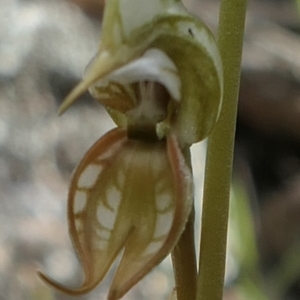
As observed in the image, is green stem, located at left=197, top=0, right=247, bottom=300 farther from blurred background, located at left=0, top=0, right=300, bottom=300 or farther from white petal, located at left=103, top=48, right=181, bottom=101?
blurred background, located at left=0, top=0, right=300, bottom=300

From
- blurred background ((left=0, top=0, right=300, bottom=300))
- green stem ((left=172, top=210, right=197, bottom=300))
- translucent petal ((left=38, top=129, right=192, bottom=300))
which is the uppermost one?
translucent petal ((left=38, top=129, right=192, bottom=300))

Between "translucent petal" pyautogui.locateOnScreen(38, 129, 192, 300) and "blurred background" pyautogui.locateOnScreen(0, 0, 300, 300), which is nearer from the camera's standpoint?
"translucent petal" pyautogui.locateOnScreen(38, 129, 192, 300)

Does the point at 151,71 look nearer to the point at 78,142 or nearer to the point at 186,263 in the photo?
the point at 186,263

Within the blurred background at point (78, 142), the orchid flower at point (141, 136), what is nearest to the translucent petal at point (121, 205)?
the orchid flower at point (141, 136)

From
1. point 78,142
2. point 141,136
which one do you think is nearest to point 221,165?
point 141,136

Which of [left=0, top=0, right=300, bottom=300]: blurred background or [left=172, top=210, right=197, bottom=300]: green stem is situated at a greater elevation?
[left=172, top=210, right=197, bottom=300]: green stem

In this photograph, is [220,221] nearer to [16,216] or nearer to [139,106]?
[139,106]

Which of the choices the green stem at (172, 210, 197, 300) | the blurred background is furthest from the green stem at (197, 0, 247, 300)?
the blurred background
